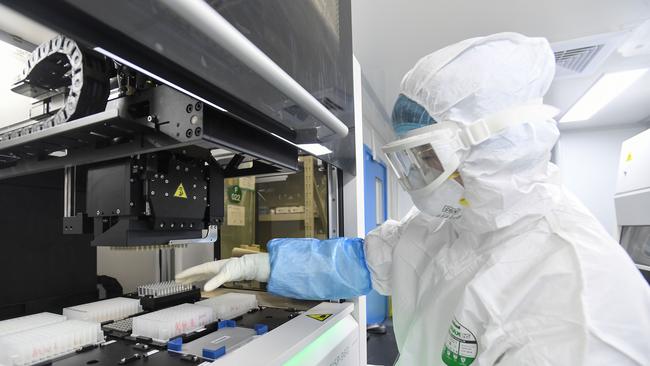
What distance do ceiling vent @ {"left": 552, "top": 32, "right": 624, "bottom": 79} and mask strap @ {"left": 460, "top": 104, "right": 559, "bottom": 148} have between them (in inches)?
75.1

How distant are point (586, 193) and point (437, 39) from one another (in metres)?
3.52

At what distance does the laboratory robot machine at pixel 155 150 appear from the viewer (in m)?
0.43

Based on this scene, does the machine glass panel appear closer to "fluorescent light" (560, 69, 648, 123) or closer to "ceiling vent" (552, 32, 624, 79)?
"ceiling vent" (552, 32, 624, 79)

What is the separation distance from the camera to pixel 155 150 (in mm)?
680

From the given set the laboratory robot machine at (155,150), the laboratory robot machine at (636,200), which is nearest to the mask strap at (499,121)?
the laboratory robot machine at (155,150)

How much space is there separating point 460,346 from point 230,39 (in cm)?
74

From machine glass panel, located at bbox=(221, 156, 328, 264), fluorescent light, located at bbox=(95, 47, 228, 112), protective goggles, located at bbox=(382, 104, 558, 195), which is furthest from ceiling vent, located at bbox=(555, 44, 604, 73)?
fluorescent light, located at bbox=(95, 47, 228, 112)

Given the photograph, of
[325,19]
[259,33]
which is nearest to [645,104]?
[325,19]

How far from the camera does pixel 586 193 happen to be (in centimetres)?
427

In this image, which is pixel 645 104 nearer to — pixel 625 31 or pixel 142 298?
pixel 625 31

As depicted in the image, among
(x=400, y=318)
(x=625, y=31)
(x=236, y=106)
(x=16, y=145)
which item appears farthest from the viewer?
(x=625, y=31)

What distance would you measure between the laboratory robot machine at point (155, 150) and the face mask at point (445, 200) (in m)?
0.27

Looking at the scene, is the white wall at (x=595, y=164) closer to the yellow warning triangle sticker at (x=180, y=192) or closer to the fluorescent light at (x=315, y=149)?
the fluorescent light at (x=315, y=149)

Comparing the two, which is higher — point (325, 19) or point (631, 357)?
point (325, 19)
